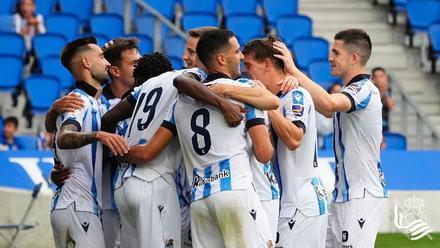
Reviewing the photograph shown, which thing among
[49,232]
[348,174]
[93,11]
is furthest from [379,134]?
[93,11]

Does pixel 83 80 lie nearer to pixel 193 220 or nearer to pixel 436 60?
pixel 193 220

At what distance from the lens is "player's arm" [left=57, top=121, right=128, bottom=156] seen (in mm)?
9930

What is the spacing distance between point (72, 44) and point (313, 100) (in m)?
1.94

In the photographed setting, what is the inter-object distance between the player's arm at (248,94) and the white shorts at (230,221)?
621mm

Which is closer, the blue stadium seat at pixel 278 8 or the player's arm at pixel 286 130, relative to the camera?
the player's arm at pixel 286 130

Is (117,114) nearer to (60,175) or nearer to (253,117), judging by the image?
(60,175)

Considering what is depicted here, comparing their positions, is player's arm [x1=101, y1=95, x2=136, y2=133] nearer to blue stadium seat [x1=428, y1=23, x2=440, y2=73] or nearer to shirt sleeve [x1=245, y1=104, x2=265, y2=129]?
shirt sleeve [x1=245, y1=104, x2=265, y2=129]

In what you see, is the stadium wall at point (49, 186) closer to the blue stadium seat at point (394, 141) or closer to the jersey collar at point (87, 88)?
the blue stadium seat at point (394, 141)

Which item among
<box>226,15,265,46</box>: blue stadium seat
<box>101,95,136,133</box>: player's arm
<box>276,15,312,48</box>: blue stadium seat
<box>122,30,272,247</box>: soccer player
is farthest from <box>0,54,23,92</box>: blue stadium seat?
<box>122,30,272,247</box>: soccer player

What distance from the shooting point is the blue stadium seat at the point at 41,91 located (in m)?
19.2

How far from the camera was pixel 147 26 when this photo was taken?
68.9 ft

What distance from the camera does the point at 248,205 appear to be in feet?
31.0

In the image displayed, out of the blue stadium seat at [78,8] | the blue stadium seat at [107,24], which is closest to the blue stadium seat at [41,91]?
the blue stadium seat at [107,24]

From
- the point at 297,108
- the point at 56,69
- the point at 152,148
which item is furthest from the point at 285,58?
the point at 56,69
